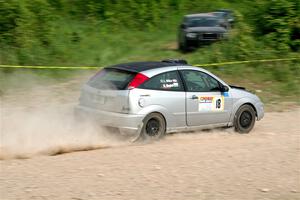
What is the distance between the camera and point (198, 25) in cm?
2469

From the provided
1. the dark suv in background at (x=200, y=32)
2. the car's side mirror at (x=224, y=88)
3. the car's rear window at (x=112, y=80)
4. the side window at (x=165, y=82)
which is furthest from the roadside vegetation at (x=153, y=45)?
the car's rear window at (x=112, y=80)

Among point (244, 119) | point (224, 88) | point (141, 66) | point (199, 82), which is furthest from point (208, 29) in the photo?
point (141, 66)

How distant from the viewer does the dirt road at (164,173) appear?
7.29m

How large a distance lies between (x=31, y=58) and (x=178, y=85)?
31.5 feet

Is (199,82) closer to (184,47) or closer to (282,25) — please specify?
(282,25)

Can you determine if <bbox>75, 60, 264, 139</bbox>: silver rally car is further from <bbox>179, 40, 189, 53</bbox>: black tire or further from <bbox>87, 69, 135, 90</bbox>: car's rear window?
<bbox>179, 40, 189, 53</bbox>: black tire

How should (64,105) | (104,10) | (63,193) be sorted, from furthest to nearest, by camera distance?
(104,10), (64,105), (63,193)

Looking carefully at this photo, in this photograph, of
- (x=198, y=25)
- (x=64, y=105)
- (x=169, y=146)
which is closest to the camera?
(x=169, y=146)

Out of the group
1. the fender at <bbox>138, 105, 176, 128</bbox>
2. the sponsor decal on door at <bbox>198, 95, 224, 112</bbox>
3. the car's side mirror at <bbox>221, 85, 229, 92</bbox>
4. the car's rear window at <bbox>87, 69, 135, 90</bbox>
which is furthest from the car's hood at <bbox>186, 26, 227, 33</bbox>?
the fender at <bbox>138, 105, 176, 128</bbox>

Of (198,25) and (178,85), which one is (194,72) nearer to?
(178,85)

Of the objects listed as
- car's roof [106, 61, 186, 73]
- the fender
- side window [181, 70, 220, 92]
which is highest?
car's roof [106, 61, 186, 73]

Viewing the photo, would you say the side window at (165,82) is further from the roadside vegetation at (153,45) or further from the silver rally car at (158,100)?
the roadside vegetation at (153,45)

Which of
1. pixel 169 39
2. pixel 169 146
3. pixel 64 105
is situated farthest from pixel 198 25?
pixel 169 146

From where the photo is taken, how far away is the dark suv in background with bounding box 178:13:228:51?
23797 mm
